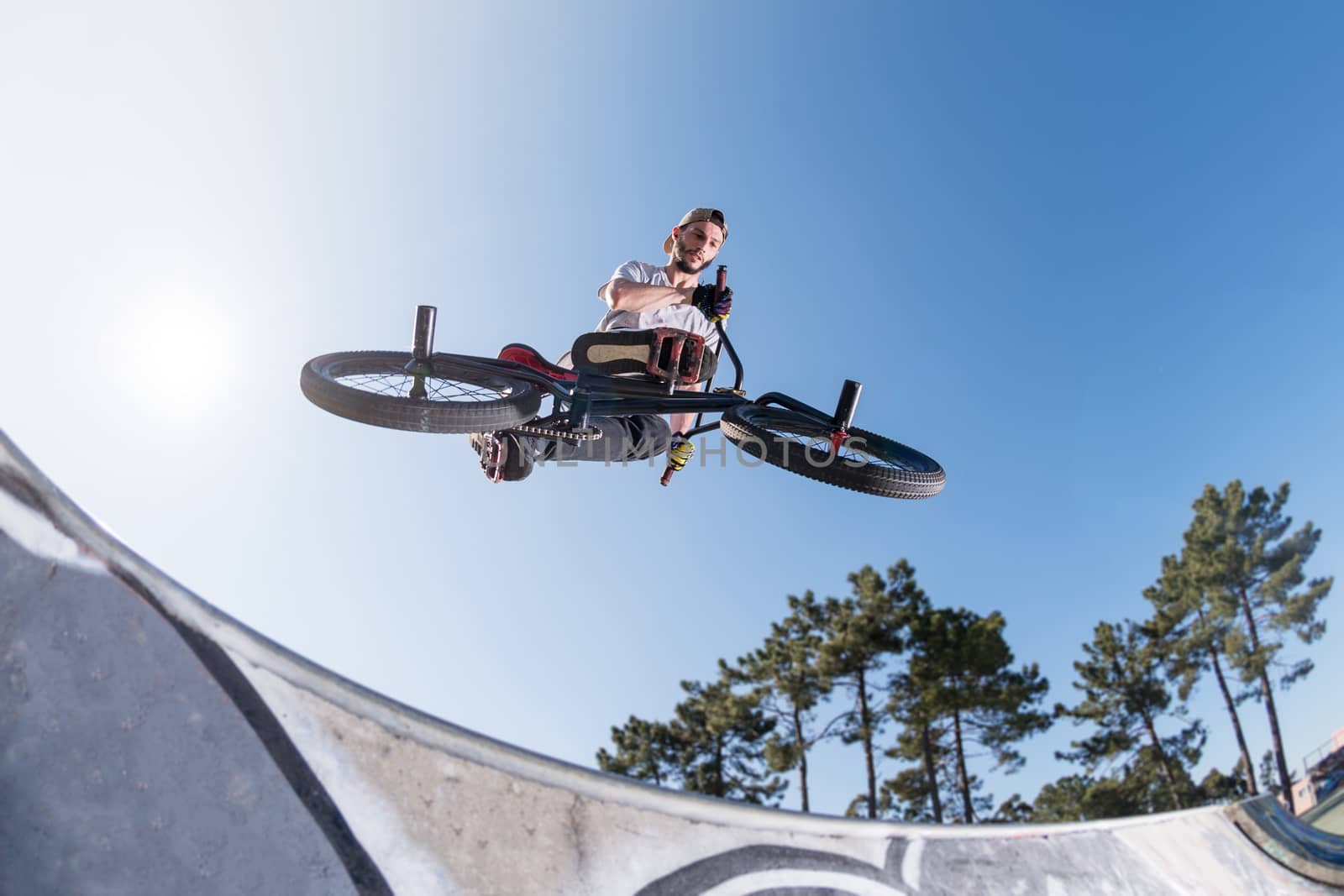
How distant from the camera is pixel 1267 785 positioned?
29.2m

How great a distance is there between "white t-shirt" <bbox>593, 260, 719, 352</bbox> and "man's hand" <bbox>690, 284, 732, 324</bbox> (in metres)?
0.05

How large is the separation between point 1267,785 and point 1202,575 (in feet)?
25.3

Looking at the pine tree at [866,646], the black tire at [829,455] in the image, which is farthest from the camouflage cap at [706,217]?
the pine tree at [866,646]

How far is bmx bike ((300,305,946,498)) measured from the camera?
522 cm

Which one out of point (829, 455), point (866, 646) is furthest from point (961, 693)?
point (829, 455)

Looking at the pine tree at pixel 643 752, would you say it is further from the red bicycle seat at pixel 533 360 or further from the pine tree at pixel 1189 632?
the red bicycle seat at pixel 533 360

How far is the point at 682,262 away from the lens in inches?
227

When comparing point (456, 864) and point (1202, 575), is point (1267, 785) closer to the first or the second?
point (1202, 575)

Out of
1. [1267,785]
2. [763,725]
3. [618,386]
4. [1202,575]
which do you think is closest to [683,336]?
[618,386]

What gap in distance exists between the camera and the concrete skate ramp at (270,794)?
11.2ft

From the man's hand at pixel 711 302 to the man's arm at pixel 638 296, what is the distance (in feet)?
0.78

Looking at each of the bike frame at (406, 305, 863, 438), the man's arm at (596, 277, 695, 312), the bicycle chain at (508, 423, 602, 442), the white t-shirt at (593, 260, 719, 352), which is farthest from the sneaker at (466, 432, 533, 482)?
the man's arm at (596, 277, 695, 312)

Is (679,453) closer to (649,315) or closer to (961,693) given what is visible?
(649,315)

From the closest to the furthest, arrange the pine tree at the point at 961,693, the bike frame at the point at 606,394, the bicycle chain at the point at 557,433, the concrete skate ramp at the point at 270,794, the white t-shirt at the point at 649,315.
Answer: the concrete skate ramp at the point at 270,794
the bicycle chain at the point at 557,433
the bike frame at the point at 606,394
the white t-shirt at the point at 649,315
the pine tree at the point at 961,693
